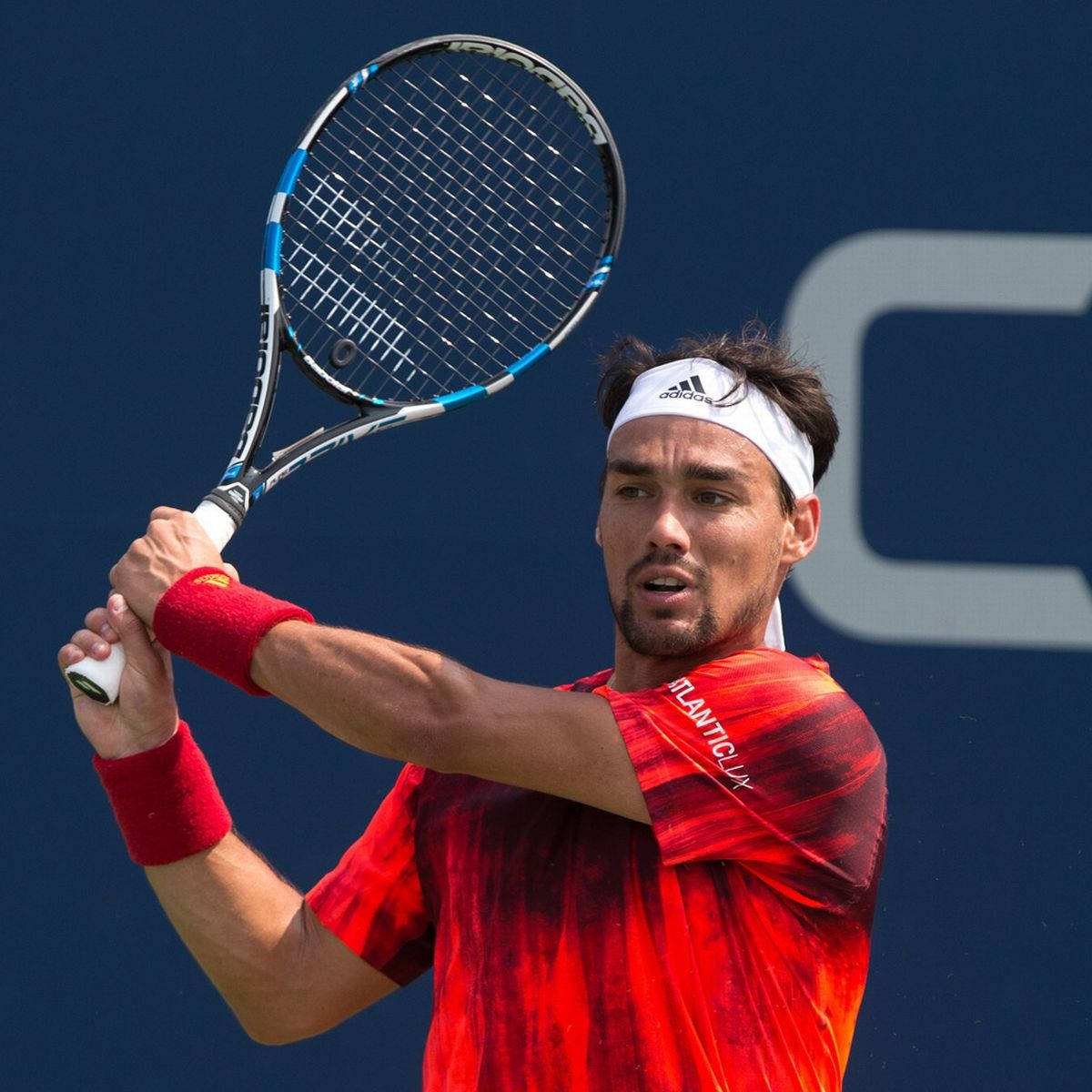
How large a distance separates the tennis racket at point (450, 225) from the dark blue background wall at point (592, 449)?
0.10 metres

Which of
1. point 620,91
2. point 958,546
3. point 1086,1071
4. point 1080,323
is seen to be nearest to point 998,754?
point 958,546

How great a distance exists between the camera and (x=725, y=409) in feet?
8.11

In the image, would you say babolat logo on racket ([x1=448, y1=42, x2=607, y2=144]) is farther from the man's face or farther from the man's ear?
the man's ear

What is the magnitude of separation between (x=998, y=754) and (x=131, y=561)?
1.68 metres

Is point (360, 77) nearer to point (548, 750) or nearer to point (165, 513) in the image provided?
point (165, 513)

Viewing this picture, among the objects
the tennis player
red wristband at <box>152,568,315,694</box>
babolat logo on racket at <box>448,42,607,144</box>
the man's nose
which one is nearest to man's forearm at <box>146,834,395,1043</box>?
the tennis player

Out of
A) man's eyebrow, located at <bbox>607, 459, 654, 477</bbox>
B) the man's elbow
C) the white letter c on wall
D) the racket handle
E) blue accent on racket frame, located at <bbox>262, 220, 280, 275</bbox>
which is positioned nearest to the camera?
the man's elbow

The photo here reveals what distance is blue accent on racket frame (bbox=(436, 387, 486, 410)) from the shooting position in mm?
2756

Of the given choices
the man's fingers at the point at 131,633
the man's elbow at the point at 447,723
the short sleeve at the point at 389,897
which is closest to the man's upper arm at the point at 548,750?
the man's elbow at the point at 447,723

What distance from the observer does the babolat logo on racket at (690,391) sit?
8.19 feet

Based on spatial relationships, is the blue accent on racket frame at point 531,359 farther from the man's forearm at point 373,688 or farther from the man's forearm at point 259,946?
the man's forearm at point 259,946

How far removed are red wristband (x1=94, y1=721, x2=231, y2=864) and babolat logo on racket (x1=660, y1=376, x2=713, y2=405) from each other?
33.9 inches

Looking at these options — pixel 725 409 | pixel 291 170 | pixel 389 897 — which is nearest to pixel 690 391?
pixel 725 409

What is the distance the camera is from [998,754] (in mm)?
3176
